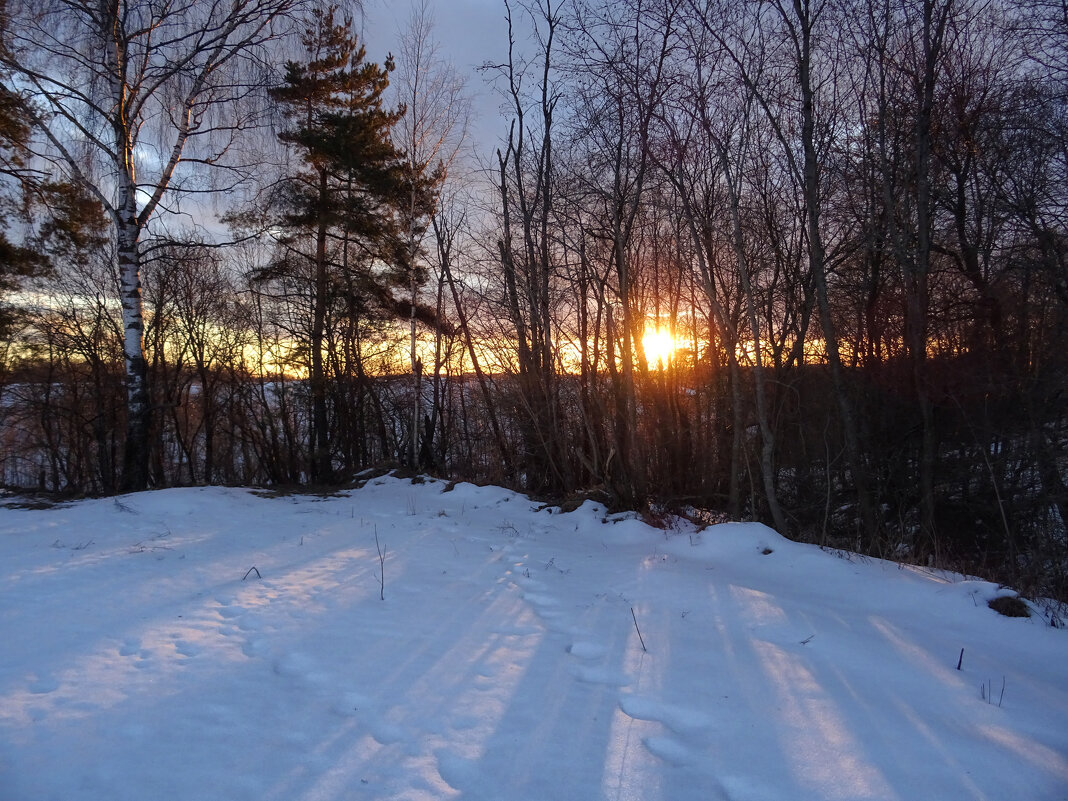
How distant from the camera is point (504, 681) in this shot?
2832mm

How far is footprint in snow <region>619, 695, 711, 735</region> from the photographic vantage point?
2.47m

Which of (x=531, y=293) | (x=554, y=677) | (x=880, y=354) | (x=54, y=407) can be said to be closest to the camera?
(x=554, y=677)

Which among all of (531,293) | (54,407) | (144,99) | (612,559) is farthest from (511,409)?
(54,407)

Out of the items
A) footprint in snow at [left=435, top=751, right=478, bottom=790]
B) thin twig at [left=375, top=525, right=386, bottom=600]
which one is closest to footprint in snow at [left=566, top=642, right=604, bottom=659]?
footprint in snow at [left=435, top=751, right=478, bottom=790]

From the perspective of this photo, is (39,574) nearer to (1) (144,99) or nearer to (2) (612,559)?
(2) (612,559)

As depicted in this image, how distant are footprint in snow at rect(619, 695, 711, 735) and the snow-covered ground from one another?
0.01 m

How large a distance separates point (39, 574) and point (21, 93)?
762 cm

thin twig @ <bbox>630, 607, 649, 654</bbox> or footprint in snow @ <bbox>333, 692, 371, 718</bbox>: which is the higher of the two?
footprint in snow @ <bbox>333, 692, 371, 718</bbox>

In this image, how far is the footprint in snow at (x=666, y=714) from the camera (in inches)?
97.2

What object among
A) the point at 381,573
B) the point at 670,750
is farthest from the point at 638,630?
the point at 381,573

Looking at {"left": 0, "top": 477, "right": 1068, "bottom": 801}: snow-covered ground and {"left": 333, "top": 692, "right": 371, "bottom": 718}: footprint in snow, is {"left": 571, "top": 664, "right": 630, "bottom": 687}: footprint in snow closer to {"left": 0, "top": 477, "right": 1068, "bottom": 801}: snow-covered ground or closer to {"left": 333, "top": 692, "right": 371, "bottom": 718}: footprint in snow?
{"left": 0, "top": 477, "right": 1068, "bottom": 801}: snow-covered ground

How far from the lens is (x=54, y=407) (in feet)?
52.2

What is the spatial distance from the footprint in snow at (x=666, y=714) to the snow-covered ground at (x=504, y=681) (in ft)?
0.04

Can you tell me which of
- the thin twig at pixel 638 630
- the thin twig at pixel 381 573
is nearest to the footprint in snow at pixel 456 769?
the thin twig at pixel 638 630
